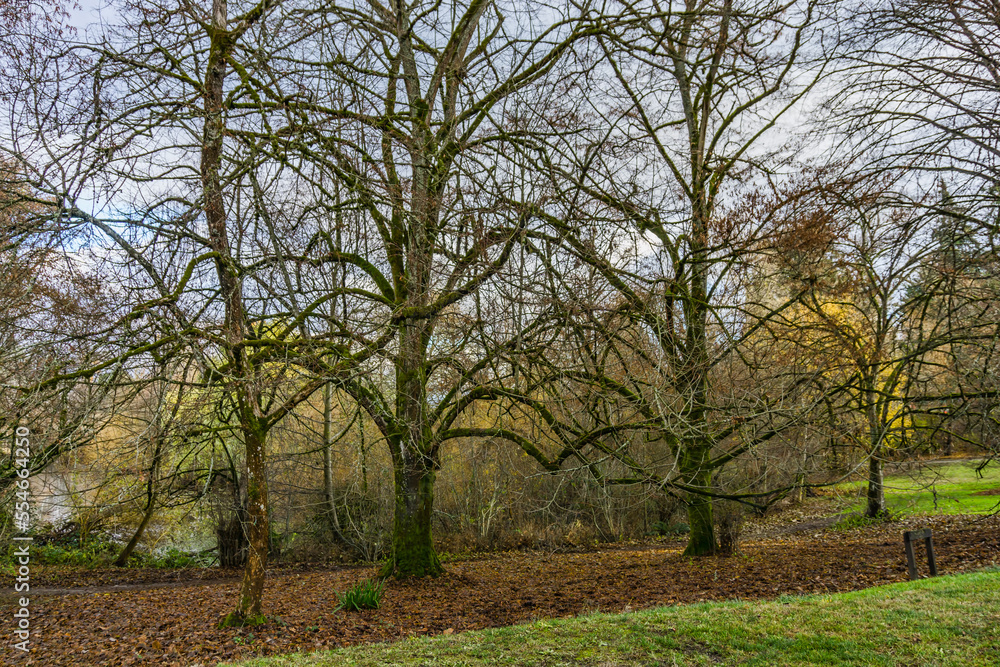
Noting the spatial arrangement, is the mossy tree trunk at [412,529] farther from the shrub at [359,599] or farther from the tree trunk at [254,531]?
the tree trunk at [254,531]

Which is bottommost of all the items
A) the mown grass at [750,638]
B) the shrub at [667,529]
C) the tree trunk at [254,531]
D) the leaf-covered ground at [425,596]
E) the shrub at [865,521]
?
the shrub at [667,529]

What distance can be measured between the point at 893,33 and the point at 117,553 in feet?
64.6

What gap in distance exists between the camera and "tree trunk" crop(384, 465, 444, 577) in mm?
10914

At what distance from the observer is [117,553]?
54.1 ft

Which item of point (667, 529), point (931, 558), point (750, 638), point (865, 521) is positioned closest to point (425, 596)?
point (750, 638)

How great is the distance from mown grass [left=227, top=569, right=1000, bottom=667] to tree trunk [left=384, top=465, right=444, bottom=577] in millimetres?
4191

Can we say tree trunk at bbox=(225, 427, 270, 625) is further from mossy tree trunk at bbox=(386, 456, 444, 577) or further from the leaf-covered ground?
mossy tree trunk at bbox=(386, 456, 444, 577)

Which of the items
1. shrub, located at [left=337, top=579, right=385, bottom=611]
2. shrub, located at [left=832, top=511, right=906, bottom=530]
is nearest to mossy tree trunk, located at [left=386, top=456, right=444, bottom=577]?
shrub, located at [left=337, top=579, right=385, bottom=611]

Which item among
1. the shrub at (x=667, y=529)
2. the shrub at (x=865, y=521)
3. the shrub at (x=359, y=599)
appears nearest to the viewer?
the shrub at (x=359, y=599)

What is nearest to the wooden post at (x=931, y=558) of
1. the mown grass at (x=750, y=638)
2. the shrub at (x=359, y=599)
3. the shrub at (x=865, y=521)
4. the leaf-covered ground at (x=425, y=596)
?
the leaf-covered ground at (x=425, y=596)

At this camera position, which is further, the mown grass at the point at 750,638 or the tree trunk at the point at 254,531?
the tree trunk at the point at 254,531

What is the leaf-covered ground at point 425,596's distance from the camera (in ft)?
23.2

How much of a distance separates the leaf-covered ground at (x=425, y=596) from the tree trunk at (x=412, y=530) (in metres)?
0.34

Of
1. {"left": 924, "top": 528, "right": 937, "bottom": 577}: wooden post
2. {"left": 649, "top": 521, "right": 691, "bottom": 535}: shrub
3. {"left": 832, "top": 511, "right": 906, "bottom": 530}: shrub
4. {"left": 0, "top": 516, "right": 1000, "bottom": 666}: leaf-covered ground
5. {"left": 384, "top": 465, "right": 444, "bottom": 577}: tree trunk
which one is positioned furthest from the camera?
{"left": 649, "top": 521, "right": 691, "bottom": 535}: shrub
